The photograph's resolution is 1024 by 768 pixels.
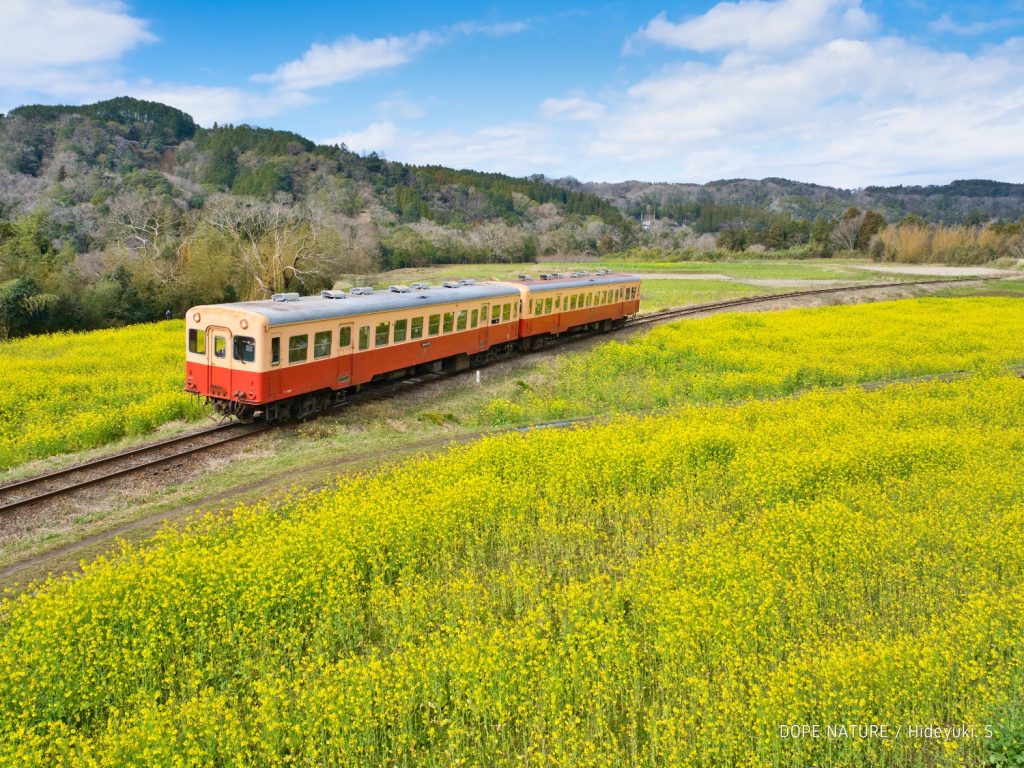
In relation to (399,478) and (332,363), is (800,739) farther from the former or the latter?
(332,363)

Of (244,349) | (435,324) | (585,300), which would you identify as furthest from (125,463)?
(585,300)

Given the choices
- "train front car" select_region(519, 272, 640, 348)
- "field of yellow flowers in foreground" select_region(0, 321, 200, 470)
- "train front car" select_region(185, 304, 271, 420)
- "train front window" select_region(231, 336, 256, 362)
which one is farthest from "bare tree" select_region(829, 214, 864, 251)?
"train front window" select_region(231, 336, 256, 362)

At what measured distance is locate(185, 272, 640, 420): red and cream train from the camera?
16359 mm

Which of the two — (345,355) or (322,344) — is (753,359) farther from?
(322,344)

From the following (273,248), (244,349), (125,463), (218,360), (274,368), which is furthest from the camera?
(273,248)

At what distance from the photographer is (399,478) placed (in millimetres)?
12688

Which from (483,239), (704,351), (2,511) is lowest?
(2,511)

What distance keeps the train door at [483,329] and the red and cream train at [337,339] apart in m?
0.04

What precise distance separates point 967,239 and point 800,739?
346ft

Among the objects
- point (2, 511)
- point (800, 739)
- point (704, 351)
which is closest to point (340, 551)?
point (800, 739)

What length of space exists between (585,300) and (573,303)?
1.05 metres

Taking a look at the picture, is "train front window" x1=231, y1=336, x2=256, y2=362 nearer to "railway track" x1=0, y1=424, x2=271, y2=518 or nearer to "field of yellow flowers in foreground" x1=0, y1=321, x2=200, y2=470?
"railway track" x1=0, y1=424, x2=271, y2=518

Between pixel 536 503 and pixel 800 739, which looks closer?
pixel 800 739

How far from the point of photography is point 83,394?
19828mm
